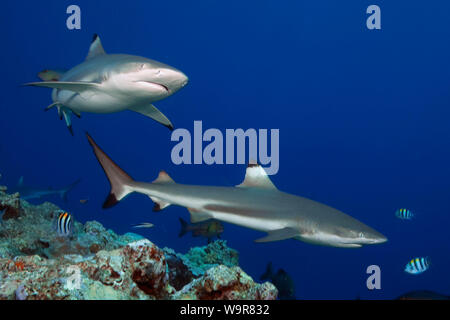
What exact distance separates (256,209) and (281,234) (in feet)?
1.92

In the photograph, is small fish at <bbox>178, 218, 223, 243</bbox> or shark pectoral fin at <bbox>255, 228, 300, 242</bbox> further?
small fish at <bbox>178, 218, 223, 243</bbox>

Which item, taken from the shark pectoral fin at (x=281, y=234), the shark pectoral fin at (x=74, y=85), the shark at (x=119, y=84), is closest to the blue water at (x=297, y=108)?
the shark pectoral fin at (x=281, y=234)

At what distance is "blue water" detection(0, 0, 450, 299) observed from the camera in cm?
5086

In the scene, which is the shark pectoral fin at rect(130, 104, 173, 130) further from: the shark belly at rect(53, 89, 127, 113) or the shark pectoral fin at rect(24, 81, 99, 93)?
the shark pectoral fin at rect(24, 81, 99, 93)

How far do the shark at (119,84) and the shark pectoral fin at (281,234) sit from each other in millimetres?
2393

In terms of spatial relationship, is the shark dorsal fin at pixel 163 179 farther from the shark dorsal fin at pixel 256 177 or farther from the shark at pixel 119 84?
the shark dorsal fin at pixel 256 177

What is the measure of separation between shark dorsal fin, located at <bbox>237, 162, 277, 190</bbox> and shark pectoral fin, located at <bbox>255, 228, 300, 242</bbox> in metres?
0.84

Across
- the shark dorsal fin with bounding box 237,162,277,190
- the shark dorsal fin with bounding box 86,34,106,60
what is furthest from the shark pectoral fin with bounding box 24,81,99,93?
the shark dorsal fin with bounding box 237,162,277,190

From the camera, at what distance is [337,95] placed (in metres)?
64.9

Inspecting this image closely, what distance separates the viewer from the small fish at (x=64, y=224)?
4.70 m

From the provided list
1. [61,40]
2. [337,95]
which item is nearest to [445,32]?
[337,95]

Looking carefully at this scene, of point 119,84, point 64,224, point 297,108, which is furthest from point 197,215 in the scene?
point 297,108
